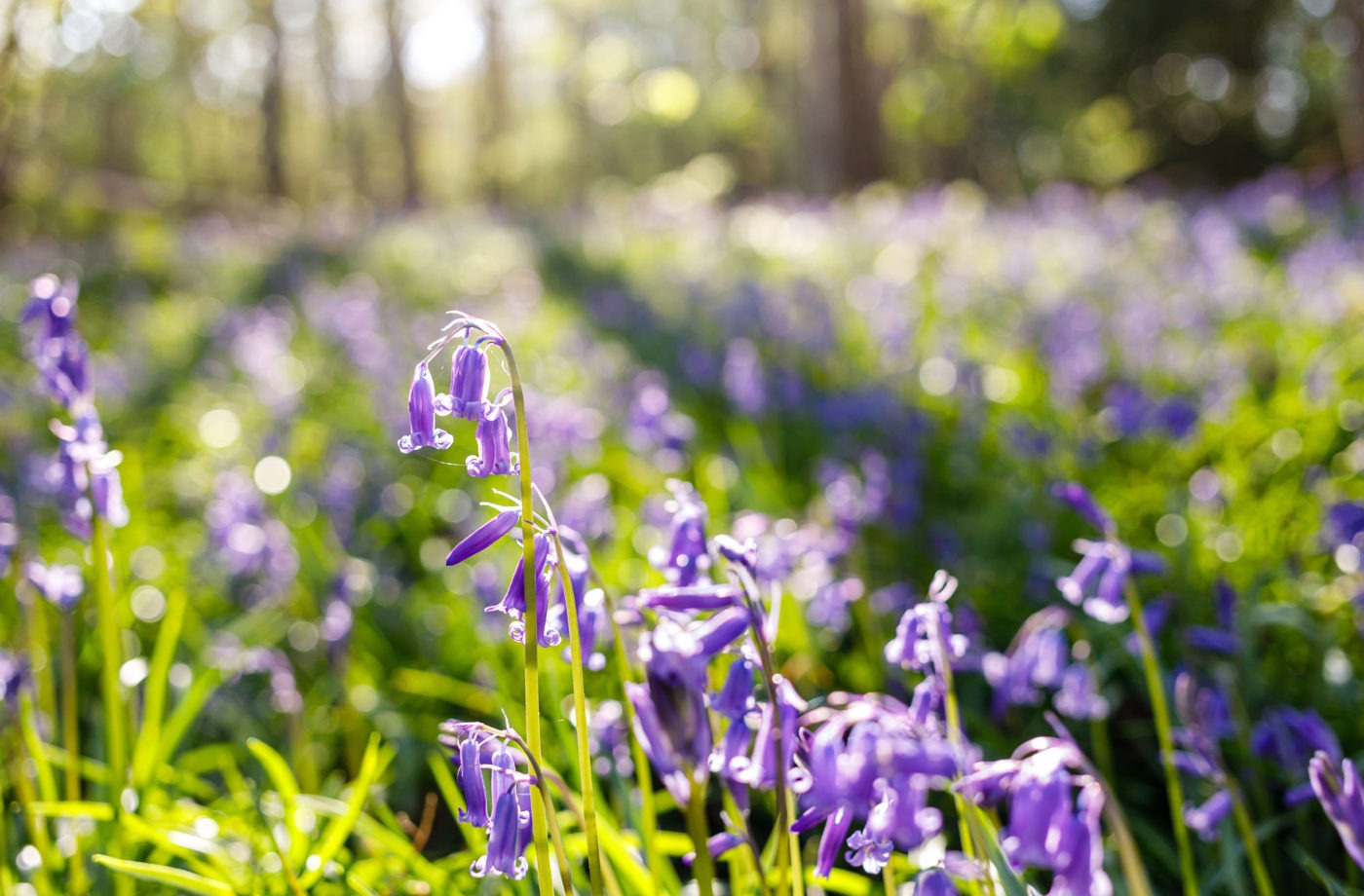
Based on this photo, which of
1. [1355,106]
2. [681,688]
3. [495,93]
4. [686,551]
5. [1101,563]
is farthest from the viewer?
[495,93]

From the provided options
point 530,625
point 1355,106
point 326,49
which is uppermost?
point 326,49

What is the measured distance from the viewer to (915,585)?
3.31 meters

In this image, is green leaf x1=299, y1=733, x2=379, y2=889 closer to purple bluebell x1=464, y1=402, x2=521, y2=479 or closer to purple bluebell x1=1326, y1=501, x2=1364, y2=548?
purple bluebell x1=464, y1=402, x2=521, y2=479

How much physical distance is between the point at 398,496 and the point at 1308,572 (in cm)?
328

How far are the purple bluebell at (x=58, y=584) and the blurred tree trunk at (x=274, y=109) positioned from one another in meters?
22.5

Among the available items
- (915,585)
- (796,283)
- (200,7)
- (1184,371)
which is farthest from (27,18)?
(200,7)

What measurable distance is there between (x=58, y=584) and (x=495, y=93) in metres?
29.0

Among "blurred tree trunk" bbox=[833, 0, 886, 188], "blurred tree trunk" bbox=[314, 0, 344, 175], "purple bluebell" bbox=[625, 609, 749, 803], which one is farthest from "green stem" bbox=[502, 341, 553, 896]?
"blurred tree trunk" bbox=[314, 0, 344, 175]

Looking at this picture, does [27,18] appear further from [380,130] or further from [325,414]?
[380,130]

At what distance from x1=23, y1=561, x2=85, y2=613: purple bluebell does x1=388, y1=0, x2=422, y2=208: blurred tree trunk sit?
20123mm

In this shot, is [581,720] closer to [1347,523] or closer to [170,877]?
[170,877]

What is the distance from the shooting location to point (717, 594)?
0.98 metres

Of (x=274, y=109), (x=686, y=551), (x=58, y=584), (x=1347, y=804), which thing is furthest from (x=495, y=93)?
(x=1347, y=804)

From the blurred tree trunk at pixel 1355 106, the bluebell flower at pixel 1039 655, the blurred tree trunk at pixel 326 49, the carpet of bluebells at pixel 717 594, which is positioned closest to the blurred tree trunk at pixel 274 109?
the blurred tree trunk at pixel 326 49
